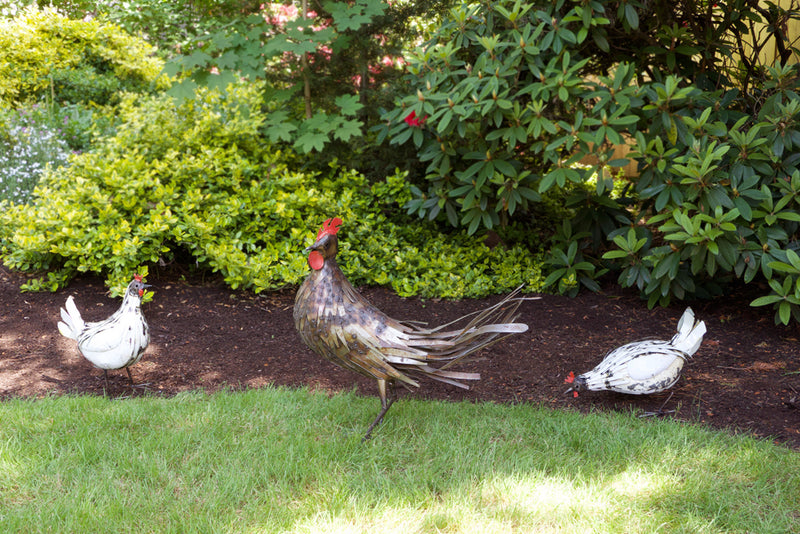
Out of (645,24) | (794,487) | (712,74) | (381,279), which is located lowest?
(794,487)

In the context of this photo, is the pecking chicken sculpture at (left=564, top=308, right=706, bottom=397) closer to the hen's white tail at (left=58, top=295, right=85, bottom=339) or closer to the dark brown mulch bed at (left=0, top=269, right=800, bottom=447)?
the dark brown mulch bed at (left=0, top=269, right=800, bottom=447)

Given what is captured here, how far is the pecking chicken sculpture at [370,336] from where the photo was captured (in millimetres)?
2861

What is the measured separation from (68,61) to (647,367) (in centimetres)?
822

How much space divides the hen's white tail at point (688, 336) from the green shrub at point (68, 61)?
21.3ft

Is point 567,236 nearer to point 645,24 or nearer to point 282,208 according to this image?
point 645,24

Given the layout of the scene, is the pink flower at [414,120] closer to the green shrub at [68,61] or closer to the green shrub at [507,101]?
the green shrub at [507,101]

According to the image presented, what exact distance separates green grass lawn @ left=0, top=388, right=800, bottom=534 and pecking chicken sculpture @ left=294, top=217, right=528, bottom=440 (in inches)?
12.6

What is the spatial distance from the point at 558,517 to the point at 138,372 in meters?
2.69

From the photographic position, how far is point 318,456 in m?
2.83

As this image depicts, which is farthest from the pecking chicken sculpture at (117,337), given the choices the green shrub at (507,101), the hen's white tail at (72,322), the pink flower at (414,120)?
the pink flower at (414,120)

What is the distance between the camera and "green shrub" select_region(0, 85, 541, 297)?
470cm

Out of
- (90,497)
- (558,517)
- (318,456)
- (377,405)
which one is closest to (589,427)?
(558,517)

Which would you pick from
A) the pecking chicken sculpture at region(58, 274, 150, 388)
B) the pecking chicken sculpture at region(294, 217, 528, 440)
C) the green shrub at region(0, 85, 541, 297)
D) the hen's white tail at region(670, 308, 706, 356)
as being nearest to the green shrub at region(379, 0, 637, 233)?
the green shrub at region(0, 85, 541, 297)

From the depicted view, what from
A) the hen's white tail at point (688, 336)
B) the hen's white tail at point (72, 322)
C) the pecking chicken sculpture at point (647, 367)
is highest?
the hen's white tail at point (72, 322)
